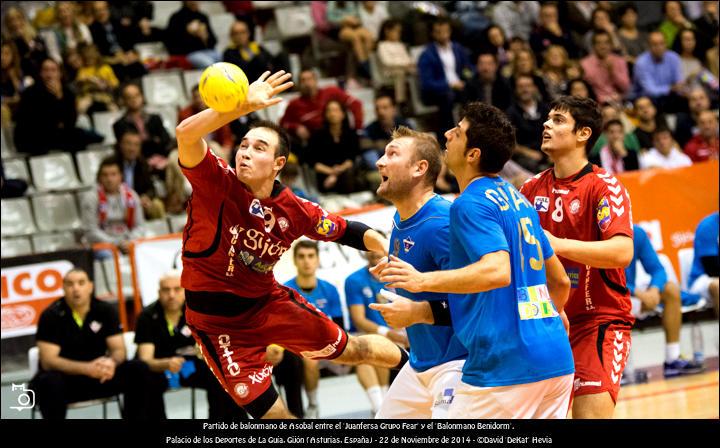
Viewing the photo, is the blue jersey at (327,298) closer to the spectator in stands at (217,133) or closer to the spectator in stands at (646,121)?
the spectator in stands at (217,133)

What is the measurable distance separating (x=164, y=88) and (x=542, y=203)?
10.7 m

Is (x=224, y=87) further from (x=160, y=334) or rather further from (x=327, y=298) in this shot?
(x=327, y=298)

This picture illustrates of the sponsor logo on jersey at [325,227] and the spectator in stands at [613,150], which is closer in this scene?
the sponsor logo on jersey at [325,227]

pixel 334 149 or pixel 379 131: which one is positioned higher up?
pixel 379 131

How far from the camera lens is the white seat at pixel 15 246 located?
13.4m

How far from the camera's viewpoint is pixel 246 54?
1575 centimetres

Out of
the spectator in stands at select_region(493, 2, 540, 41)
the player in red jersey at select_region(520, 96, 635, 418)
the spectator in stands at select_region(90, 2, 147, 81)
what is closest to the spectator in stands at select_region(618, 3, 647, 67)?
the spectator in stands at select_region(493, 2, 540, 41)

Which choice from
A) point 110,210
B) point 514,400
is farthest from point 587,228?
point 110,210

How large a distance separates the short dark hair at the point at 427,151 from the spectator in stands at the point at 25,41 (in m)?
9.74

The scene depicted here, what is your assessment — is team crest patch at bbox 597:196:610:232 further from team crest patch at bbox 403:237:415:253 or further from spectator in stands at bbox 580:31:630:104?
spectator in stands at bbox 580:31:630:104

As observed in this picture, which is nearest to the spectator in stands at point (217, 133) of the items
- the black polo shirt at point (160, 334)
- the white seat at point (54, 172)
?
the white seat at point (54, 172)

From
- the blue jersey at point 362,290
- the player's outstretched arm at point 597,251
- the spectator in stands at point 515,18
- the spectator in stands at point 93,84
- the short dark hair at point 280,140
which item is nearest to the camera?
the player's outstretched arm at point 597,251

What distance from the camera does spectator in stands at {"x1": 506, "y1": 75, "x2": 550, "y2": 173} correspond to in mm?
15227

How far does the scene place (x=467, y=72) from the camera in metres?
16.9
